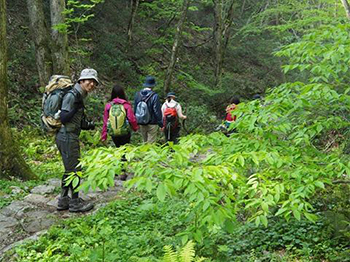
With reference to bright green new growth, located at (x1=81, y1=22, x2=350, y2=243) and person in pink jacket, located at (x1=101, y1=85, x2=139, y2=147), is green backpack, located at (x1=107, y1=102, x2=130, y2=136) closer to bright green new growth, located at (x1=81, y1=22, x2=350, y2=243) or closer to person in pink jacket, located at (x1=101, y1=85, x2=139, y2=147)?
person in pink jacket, located at (x1=101, y1=85, x2=139, y2=147)

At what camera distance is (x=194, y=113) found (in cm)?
1452

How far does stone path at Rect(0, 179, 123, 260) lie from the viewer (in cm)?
483

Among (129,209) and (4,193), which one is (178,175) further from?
(4,193)

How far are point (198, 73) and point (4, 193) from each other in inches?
602

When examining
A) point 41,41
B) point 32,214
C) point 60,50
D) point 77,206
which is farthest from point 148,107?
point 41,41

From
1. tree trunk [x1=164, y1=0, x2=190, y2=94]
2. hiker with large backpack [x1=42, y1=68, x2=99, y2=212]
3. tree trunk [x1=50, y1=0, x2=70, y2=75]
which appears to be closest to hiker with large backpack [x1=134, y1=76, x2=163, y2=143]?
hiker with large backpack [x1=42, y1=68, x2=99, y2=212]

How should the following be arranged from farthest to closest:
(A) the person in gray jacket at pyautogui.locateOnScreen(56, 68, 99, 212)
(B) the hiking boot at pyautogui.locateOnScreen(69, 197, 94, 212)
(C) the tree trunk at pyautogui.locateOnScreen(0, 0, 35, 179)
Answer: (C) the tree trunk at pyautogui.locateOnScreen(0, 0, 35, 179), (B) the hiking boot at pyautogui.locateOnScreen(69, 197, 94, 212), (A) the person in gray jacket at pyautogui.locateOnScreen(56, 68, 99, 212)

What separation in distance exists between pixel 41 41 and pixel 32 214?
7.93 meters

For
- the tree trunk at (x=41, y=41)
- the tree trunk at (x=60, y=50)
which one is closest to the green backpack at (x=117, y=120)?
the tree trunk at (x=60, y=50)

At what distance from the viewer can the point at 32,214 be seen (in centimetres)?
546

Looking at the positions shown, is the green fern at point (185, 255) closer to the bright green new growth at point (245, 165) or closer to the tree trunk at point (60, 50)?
the bright green new growth at point (245, 165)

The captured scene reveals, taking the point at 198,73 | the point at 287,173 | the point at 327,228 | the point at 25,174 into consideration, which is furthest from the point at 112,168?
the point at 198,73

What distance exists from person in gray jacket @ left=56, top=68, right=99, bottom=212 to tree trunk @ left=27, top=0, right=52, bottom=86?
7046 millimetres

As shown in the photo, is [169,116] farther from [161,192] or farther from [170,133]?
[161,192]
